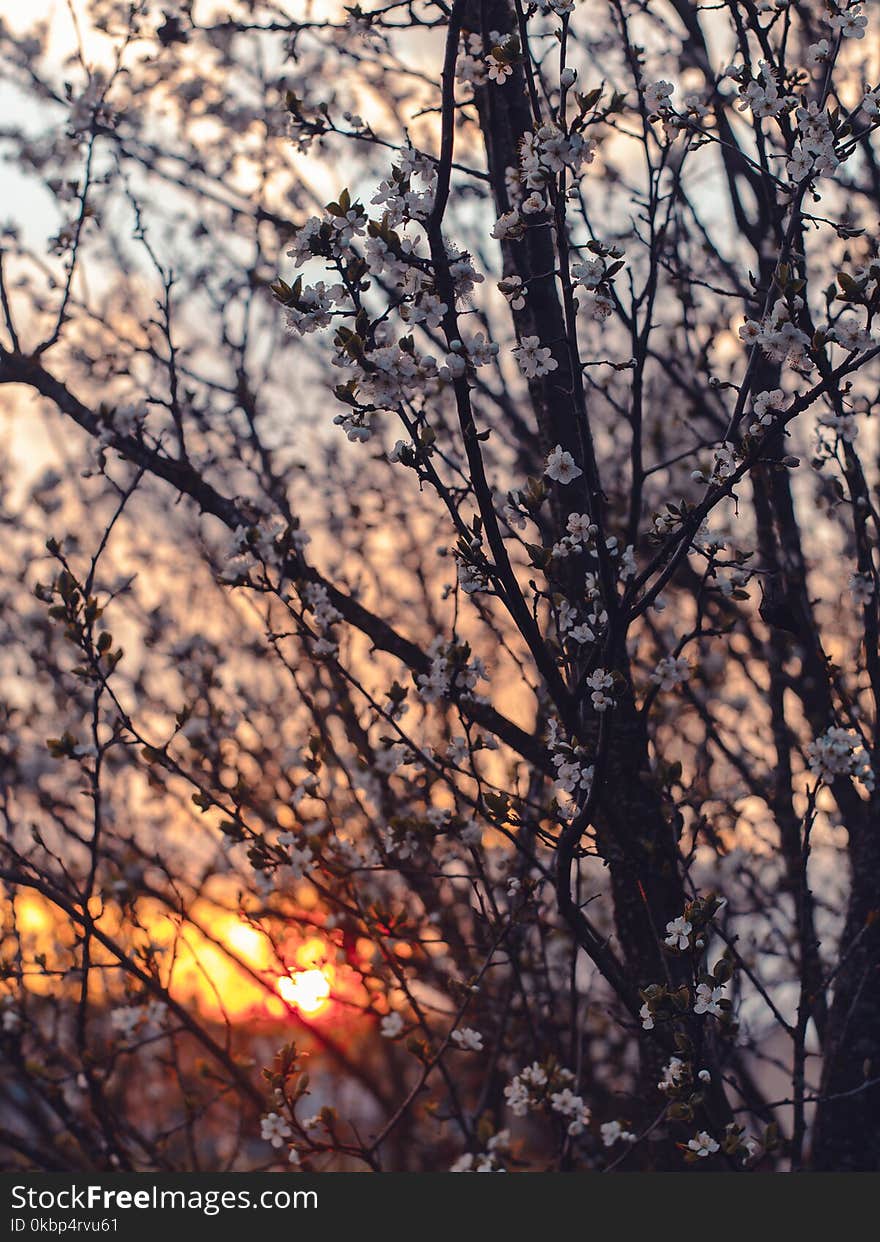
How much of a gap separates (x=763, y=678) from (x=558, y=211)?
3.50 metres

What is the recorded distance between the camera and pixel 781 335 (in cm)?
253

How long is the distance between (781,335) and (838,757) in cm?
145

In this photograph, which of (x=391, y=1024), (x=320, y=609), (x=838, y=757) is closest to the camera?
(x=838, y=757)

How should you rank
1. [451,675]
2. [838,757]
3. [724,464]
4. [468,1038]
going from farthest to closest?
[468,1038], [838,757], [451,675], [724,464]

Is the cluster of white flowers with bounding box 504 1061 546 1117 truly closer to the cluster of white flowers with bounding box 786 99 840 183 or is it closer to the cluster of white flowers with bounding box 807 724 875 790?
the cluster of white flowers with bounding box 807 724 875 790

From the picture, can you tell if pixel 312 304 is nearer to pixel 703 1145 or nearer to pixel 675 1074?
pixel 675 1074

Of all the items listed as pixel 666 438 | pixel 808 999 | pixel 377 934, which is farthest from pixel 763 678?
pixel 377 934

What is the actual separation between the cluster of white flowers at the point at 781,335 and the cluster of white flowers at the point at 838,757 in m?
1.28

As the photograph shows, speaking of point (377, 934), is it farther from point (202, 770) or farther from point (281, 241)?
point (281, 241)

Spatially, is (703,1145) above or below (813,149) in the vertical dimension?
below

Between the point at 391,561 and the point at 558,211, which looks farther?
the point at 391,561

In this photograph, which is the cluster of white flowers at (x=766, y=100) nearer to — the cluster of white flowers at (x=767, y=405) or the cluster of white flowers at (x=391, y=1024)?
the cluster of white flowers at (x=767, y=405)

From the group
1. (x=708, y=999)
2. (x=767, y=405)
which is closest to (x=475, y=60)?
(x=767, y=405)

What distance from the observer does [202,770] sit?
13.4 ft
